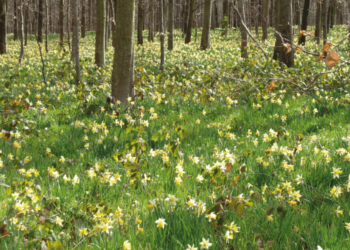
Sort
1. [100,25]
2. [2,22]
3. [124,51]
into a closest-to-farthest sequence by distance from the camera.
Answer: [124,51] → [100,25] → [2,22]

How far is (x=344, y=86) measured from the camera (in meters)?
7.43

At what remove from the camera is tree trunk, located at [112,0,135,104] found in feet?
18.2

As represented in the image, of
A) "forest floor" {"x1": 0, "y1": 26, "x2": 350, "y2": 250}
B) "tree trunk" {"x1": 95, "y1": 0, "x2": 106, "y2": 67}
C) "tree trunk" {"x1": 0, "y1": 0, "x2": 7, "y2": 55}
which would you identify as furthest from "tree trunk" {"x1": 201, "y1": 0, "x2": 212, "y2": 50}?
"forest floor" {"x1": 0, "y1": 26, "x2": 350, "y2": 250}

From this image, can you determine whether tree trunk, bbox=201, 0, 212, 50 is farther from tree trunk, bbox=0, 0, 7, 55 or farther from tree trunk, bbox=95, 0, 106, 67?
tree trunk, bbox=0, 0, 7, 55

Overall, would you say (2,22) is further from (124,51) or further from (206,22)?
(124,51)

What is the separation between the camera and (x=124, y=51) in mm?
5605

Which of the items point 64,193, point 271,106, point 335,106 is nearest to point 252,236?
point 64,193

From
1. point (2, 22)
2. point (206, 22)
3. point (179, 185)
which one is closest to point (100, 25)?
point (206, 22)

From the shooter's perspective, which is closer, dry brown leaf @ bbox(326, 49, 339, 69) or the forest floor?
dry brown leaf @ bbox(326, 49, 339, 69)

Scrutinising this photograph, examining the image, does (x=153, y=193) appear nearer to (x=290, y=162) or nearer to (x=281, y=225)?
(x=281, y=225)

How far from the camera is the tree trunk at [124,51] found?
18.2 feet

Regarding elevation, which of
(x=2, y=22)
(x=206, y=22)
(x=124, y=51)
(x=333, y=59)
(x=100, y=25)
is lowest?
(x=333, y=59)

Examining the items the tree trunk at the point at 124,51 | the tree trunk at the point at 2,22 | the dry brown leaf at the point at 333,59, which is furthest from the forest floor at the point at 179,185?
the tree trunk at the point at 2,22

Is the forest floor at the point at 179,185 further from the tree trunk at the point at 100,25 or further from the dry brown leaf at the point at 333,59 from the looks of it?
the tree trunk at the point at 100,25
